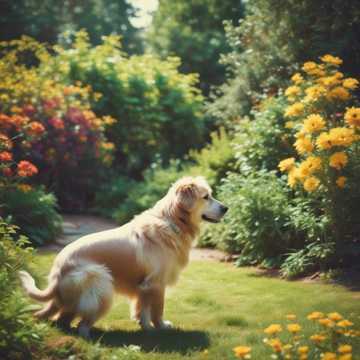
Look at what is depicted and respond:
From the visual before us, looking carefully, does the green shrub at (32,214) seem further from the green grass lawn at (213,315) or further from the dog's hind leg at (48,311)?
the dog's hind leg at (48,311)

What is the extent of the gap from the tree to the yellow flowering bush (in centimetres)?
1929

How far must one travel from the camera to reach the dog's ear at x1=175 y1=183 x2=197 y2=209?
5.14m

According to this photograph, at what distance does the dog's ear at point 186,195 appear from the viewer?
514cm

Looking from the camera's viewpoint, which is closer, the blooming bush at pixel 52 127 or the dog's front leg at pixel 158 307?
the dog's front leg at pixel 158 307

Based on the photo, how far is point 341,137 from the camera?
5938mm

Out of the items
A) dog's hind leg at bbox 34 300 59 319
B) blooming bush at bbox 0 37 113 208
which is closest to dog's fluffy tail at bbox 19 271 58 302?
dog's hind leg at bbox 34 300 59 319

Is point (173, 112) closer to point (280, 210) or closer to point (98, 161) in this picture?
point (98, 161)

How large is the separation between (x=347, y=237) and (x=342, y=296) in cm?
116

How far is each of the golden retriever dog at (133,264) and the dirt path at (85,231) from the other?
126 inches

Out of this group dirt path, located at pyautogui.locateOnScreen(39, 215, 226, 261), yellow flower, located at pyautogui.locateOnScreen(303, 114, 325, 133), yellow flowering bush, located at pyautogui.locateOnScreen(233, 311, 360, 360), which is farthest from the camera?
dirt path, located at pyautogui.locateOnScreen(39, 215, 226, 261)

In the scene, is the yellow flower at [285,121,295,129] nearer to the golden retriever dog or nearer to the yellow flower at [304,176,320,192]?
the yellow flower at [304,176,320,192]

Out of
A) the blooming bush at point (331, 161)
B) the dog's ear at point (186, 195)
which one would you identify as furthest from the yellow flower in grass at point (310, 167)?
the dog's ear at point (186, 195)

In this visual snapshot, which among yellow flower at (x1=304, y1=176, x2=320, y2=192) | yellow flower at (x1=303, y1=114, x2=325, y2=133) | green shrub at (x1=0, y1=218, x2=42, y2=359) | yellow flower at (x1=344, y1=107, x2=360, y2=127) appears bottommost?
green shrub at (x1=0, y1=218, x2=42, y2=359)

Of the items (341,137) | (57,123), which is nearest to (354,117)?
(341,137)
